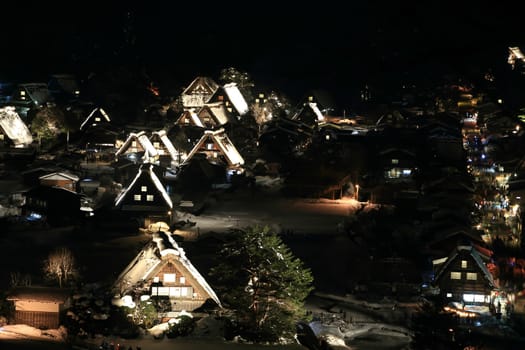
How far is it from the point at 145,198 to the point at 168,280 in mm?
6125

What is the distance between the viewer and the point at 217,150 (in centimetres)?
2267

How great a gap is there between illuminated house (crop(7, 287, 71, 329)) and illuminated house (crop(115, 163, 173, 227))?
6.97m

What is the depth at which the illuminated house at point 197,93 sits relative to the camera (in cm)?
2805

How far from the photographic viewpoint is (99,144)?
76.3ft

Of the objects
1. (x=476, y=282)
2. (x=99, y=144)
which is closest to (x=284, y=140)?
(x=99, y=144)

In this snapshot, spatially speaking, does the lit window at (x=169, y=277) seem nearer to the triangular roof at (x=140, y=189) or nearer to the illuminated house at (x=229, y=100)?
the triangular roof at (x=140, y=189)

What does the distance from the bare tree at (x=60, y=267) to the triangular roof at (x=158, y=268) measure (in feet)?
3.68

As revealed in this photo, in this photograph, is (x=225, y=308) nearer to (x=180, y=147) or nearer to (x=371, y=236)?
(x=371, y=236)

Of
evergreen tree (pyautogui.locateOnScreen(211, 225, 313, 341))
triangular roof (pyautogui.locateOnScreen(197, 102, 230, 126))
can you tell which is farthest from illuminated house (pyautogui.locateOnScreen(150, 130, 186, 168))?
evergreen tree (pyautogui.locateOnScreen(211, 225, 313, 341))

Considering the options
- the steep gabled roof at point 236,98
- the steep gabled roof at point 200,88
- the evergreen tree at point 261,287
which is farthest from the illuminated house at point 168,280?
the steep gabled roof at point 200,88

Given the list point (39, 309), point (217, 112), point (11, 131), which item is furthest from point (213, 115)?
→ point (39, 309)

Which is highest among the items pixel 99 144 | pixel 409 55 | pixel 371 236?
pixel 99 144

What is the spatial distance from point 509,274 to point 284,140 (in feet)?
39.4

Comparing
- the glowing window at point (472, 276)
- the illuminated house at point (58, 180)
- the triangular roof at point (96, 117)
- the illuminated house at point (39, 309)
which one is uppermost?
the triangular roof at point (96, 117)
